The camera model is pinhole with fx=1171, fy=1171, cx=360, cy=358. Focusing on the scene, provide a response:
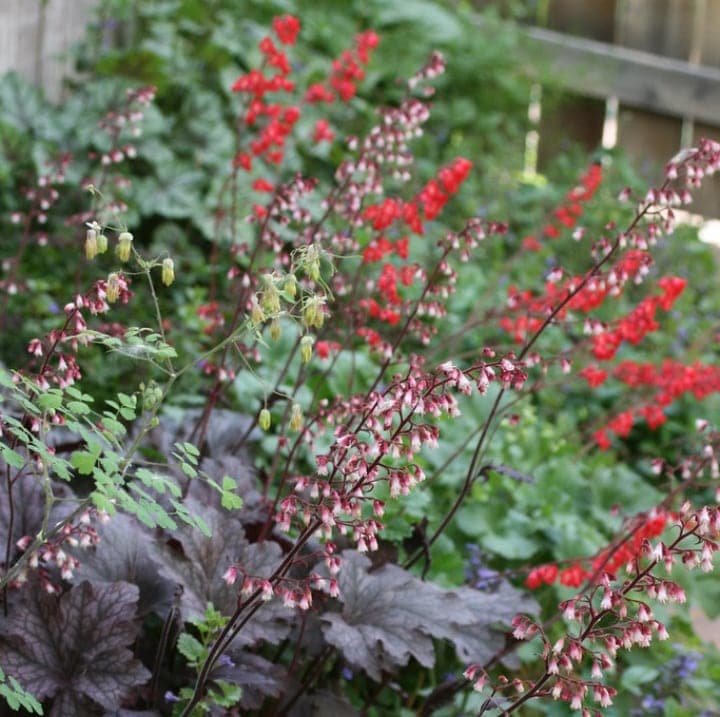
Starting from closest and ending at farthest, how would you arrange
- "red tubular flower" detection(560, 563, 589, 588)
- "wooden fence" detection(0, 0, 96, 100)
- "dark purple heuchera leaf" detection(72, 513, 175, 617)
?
"dark purple heuchera leaf" detection(72, 513, 175, 617), "red tubular flower" detection(560, 563, 589, 588), "wooden fence" detection(0, 0, 96, 100)

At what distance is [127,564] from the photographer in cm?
255

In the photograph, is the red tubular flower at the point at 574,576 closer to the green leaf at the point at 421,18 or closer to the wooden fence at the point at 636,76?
the green leaf at the point at 421,18

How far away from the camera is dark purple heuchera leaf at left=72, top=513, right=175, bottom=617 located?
250 centimetres

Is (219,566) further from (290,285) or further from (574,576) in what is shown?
(574,576)

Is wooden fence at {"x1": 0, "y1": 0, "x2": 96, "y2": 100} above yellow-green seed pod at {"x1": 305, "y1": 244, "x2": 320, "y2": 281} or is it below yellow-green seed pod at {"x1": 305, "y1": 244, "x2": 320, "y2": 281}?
below

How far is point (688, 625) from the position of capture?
12.4 ft

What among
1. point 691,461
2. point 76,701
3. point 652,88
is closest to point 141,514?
point 76,701

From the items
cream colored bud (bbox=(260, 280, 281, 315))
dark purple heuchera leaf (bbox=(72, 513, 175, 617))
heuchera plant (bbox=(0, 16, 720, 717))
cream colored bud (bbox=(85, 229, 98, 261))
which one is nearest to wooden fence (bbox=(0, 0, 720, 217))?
heuchera plant (bbox=(0, 16, 720, 717))

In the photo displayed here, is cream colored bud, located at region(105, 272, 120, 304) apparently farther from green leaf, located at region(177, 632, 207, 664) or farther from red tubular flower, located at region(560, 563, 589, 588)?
red tubular flower, located at region(560, 563, 589, 588)

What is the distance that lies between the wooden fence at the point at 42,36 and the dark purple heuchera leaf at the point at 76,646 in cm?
373

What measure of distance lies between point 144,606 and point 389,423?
0.94m

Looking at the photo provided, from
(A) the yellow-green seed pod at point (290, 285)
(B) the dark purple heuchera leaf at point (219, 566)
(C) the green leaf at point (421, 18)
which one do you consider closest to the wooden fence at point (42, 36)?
(C) the green leaf at point (421, 18)

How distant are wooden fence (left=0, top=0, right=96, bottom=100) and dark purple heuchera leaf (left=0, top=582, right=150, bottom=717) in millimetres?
3733

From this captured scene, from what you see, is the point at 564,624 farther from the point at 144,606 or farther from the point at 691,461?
the point at 144,606
